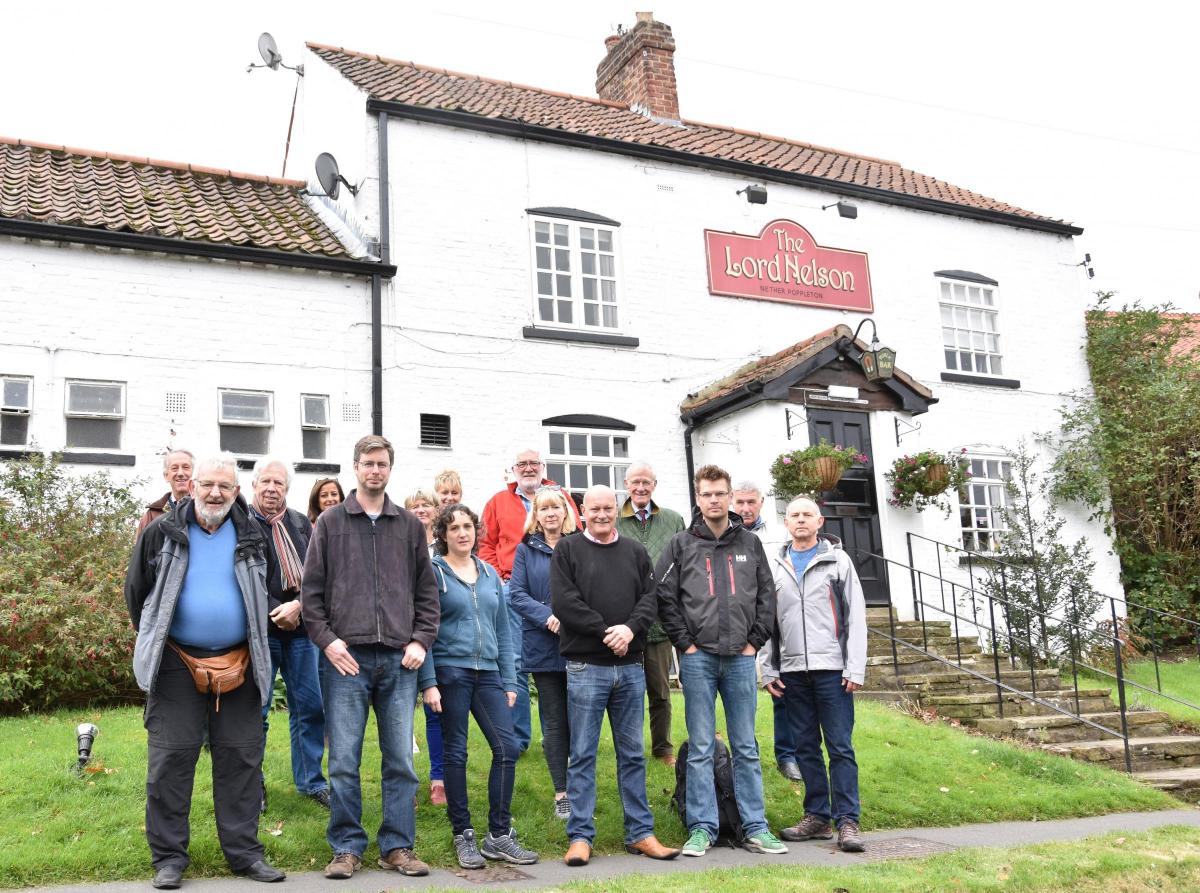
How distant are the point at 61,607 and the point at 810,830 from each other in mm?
5896

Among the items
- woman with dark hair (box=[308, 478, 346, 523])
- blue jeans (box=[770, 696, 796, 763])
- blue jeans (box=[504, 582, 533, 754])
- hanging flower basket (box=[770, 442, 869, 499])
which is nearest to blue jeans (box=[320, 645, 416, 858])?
woman with dark hair (box=[308, 478, 346, 523])

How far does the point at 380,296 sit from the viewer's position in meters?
13.5

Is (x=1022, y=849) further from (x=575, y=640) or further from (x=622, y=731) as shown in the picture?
(x=575, y=640)

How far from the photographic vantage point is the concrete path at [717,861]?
5.85m

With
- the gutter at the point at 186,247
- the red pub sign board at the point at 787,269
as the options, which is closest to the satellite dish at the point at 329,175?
the gutter at the point at 186,247

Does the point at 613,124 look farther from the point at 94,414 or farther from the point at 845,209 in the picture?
the point at 94,414

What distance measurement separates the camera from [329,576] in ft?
20.8

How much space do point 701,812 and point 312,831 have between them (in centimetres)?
226

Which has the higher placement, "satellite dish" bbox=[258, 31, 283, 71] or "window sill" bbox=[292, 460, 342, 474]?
"satellite dish" bbox=[258, 31, 283, 71]

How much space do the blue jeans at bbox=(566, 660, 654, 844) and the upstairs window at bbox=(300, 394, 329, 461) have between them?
6.74 m

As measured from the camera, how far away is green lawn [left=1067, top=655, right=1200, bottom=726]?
491 inches

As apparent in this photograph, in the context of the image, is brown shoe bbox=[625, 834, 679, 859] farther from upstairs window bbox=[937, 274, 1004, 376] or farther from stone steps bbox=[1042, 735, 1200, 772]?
upstairs window bbox=[937, 274, 1004, 376]

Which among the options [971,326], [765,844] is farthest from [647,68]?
[765,844]

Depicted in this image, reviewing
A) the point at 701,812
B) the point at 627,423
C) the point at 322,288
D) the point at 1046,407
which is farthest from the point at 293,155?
the point at 701,812
